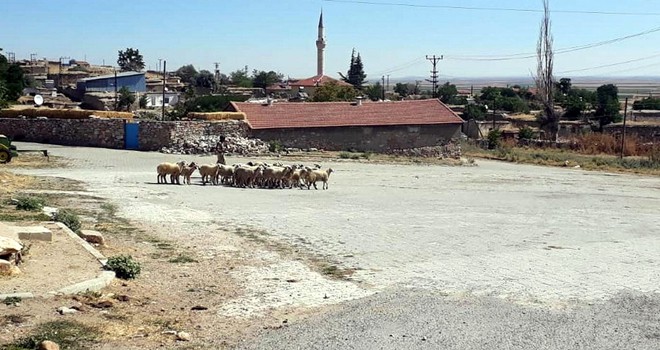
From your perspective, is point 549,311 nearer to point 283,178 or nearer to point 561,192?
point 283,178

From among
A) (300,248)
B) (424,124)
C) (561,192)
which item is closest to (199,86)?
(424,124)

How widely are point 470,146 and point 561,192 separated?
27897 millimetres

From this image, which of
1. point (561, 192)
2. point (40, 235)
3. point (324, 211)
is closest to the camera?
point (40, 235)

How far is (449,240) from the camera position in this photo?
17.8 m

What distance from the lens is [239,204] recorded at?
22766mm

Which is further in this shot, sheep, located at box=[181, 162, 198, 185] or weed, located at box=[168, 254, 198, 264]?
sheep, located at box=[181, 162, 198, 185]

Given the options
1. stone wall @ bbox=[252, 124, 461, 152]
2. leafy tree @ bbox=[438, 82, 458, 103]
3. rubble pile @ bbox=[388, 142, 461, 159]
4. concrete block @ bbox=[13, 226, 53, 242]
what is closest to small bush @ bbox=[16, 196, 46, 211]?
concrete block @ bbox=[13, 226, 53, 242]

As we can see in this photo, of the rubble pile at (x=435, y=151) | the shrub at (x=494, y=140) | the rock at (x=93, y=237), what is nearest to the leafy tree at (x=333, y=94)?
the shrub at (x=494, y=140)

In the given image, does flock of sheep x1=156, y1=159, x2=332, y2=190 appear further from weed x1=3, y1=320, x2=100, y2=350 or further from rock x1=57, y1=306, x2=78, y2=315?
weed x1=3, y1=320, x2=100, y2=350

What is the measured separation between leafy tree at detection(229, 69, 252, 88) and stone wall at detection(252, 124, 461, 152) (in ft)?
198


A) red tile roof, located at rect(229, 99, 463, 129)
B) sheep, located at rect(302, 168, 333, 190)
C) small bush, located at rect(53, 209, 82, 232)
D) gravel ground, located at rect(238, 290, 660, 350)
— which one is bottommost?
gravel ground, located at rect(238, 290, 660, 350)

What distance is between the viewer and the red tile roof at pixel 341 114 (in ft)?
142

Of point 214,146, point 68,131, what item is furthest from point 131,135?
point 214,146

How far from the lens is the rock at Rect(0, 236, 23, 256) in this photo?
1134 centimetres
